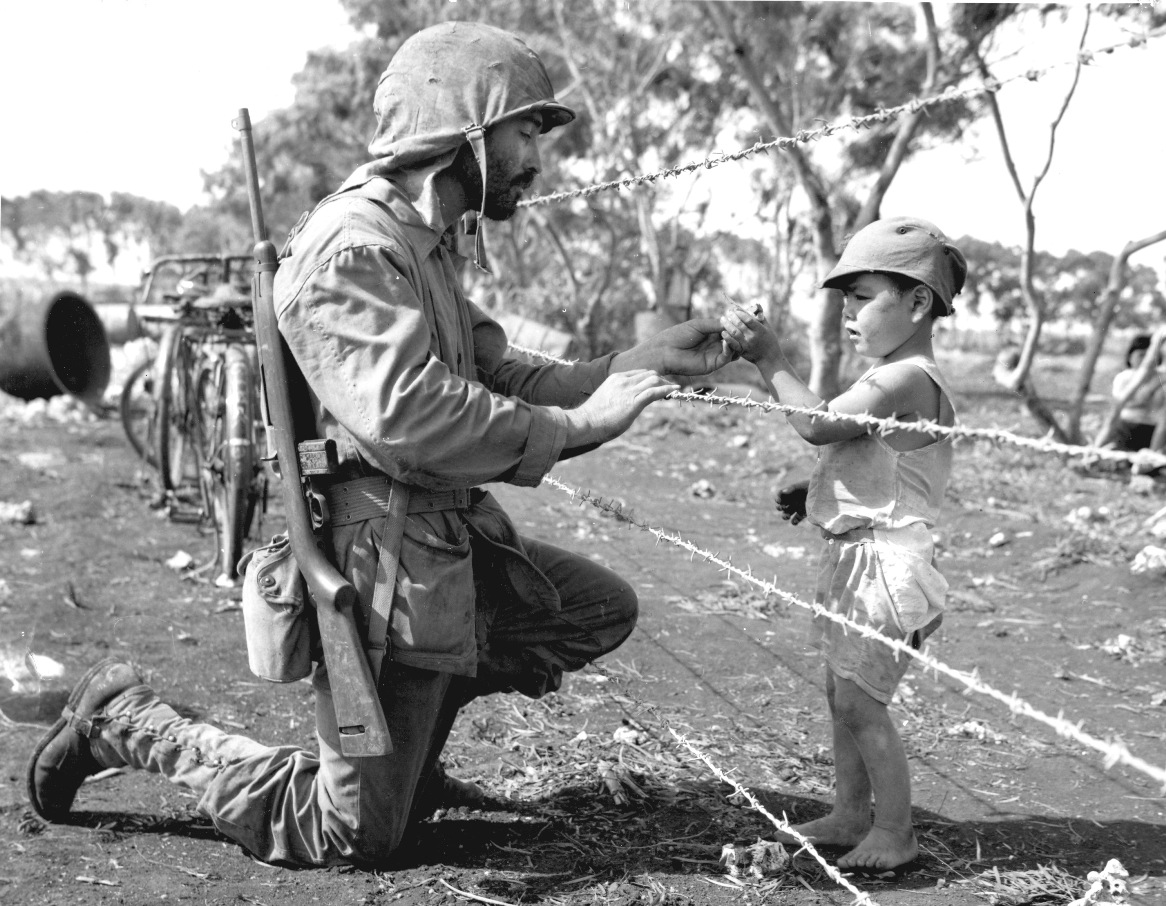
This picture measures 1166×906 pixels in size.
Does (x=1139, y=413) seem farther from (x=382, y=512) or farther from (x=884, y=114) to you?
(x=382, y=512)

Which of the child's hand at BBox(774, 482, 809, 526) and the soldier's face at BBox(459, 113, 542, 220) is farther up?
the soldier's face at BBox(459, 113, 542, 220)

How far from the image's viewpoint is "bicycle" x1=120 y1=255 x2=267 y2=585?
5.93m

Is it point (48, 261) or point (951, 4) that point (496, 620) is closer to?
point (951, 4)

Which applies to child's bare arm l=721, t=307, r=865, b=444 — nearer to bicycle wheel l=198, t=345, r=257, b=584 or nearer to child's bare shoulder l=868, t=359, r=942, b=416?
child's bare shoulder l=868, t=359, r=942, b=416

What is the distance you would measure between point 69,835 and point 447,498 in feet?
5.04

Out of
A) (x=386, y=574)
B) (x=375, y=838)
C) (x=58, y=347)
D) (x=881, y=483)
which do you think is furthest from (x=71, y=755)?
(x=58, y=347)

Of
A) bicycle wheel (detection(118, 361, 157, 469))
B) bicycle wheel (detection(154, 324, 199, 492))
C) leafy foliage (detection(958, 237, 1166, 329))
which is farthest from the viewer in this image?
leafy foliage (detection(958, 237, 1166, 329))

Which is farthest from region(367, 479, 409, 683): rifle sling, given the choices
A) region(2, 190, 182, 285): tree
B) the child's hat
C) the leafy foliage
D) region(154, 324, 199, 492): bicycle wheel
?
region(2, 190, 182, 285): tree

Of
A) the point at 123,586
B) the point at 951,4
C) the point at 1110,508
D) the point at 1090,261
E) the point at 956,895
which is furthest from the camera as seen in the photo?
the point at 1090,261

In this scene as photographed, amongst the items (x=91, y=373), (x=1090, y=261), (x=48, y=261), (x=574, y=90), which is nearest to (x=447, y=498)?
(x=91, y=373)

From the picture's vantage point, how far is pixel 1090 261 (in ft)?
100

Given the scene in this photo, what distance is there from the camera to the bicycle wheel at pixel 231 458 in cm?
584

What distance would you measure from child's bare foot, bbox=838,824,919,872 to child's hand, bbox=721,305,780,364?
1.23 meters

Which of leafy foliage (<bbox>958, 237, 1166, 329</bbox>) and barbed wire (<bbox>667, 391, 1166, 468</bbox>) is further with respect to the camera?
leafy foliage (<bbox>958, 237, 1166, 329</bbox>)
